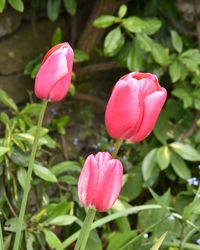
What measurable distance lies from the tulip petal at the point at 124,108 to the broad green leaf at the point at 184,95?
1.13 metres

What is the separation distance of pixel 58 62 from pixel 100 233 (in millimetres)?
1176

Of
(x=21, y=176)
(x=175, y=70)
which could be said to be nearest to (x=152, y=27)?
(x=175, y=70)

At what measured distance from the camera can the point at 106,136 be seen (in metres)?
2.40

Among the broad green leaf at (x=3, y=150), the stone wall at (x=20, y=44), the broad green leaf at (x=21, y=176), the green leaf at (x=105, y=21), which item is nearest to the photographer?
the broad green leaf at (x=3, y=150)

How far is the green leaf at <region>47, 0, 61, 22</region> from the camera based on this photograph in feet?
6.91

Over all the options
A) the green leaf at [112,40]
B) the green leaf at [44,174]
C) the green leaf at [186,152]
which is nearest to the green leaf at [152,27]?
the green leaf at [112,40]

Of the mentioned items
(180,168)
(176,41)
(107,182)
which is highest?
(107,182)

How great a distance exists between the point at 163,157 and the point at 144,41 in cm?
38

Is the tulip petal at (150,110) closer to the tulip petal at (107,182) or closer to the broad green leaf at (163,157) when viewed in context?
the tulip petal at (107,182)

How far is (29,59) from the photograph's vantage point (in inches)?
88.3

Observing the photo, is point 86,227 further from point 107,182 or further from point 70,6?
point 70,6

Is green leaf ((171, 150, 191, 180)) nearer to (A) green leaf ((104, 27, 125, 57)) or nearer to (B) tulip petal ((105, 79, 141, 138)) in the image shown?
(A) green leaf ((104, 27, 125, 57))

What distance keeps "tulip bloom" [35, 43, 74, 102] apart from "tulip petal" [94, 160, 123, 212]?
165 millimetres

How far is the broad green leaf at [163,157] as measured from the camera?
6.78 feet
